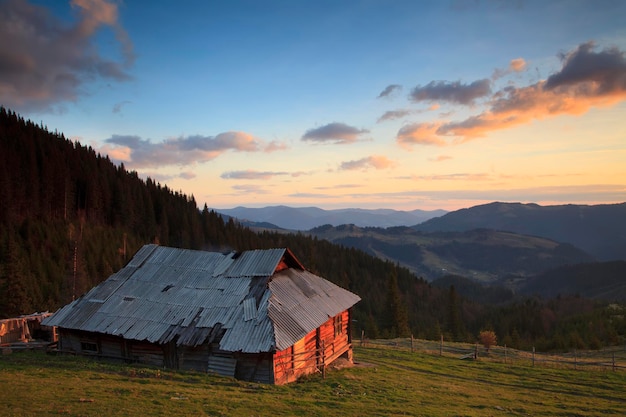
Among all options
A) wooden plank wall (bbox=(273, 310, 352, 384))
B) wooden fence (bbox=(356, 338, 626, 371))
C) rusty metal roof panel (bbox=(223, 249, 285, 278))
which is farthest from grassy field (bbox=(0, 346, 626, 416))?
rusty metal roof panel (bbox=(223, 249, 285, 278))

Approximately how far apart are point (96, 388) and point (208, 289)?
11.8 m

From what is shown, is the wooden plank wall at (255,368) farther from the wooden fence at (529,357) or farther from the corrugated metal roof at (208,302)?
the wooden fence at (529,357)

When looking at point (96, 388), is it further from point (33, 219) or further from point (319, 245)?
point (319, 245)

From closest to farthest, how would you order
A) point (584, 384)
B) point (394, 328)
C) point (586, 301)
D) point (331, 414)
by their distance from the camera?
point (331, 414)
point (584, 384)
point (394, 328)
point (586, 301)

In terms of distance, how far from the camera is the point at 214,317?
90.0ft

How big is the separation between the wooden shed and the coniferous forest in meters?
25.4

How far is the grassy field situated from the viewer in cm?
1736

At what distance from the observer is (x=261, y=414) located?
17.6 m

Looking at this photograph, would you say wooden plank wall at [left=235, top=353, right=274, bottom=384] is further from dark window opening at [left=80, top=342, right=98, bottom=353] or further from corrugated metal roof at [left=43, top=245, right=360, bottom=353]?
dark window opening at [left=80, top=342, right=98, bottom=353]

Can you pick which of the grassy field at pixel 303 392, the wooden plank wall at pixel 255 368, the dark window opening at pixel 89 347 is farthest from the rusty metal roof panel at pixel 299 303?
the dark window opening at pixel 89 347

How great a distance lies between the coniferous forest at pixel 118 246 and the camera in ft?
213

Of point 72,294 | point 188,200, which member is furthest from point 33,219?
point 188,200

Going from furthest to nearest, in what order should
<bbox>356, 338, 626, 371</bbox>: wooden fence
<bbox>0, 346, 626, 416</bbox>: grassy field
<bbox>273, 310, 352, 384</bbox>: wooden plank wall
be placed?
1. <bbox>356, 338, 626, 371</bbox>: wooden fence
2. <bbox>273, 310, 352, 384</bbox>: wooden plank wall
3. <bbox>0, 346, 626, 416</bbox>: grassy field

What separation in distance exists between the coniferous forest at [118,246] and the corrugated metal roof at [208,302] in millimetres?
25690
